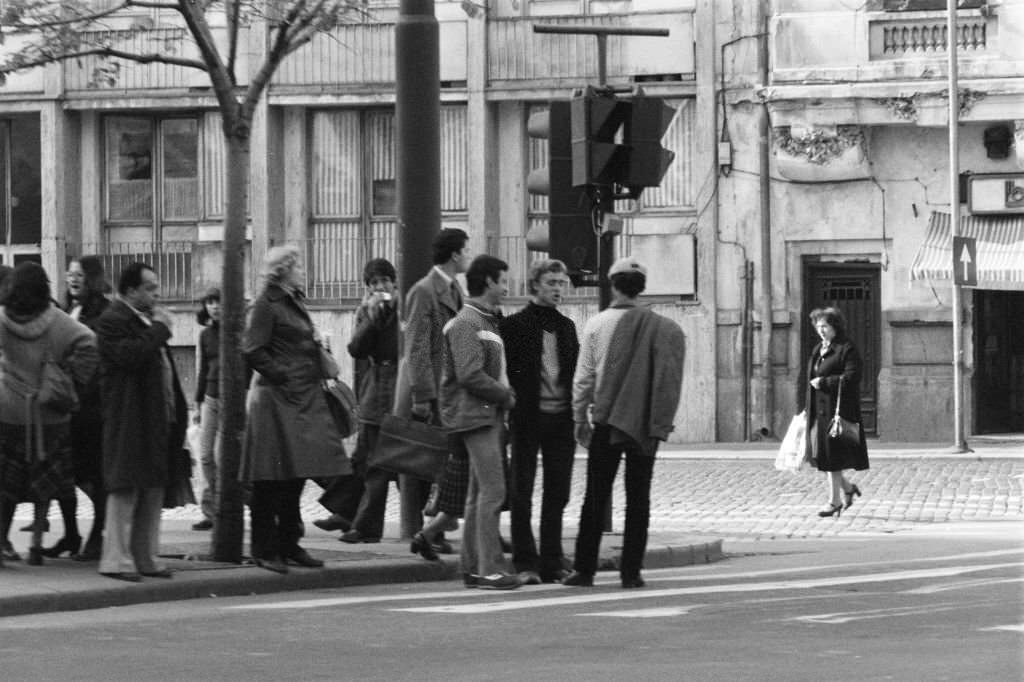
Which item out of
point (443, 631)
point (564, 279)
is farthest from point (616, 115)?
point (443, 631)

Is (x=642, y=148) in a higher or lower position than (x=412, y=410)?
higher

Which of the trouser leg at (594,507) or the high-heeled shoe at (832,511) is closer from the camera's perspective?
the trouser leg at (594,507)

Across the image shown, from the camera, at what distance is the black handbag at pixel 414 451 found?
13227 mm

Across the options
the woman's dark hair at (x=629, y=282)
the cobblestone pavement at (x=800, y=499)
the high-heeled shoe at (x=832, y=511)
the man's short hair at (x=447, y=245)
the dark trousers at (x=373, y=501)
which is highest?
the man's short hair at (x=447, y=245)

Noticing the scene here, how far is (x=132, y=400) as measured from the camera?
12.4m

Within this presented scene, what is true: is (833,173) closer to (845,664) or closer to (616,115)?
(616,115)

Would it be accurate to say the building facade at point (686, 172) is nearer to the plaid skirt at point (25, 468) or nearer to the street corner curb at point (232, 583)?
the street corner curb at point (232, 583)

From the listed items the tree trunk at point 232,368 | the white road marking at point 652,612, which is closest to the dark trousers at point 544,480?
the tree trunk at point 232,368

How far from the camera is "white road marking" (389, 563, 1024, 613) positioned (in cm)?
1131

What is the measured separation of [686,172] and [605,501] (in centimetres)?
2086

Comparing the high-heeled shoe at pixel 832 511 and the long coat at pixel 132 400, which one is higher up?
the long coat at pixel 132 400

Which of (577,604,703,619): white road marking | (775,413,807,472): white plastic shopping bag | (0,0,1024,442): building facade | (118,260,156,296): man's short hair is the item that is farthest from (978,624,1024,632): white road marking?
(0,0,1024,442): building facade

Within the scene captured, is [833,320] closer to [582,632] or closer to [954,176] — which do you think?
[582,632]

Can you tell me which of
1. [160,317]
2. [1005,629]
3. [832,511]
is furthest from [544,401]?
[832,511]
